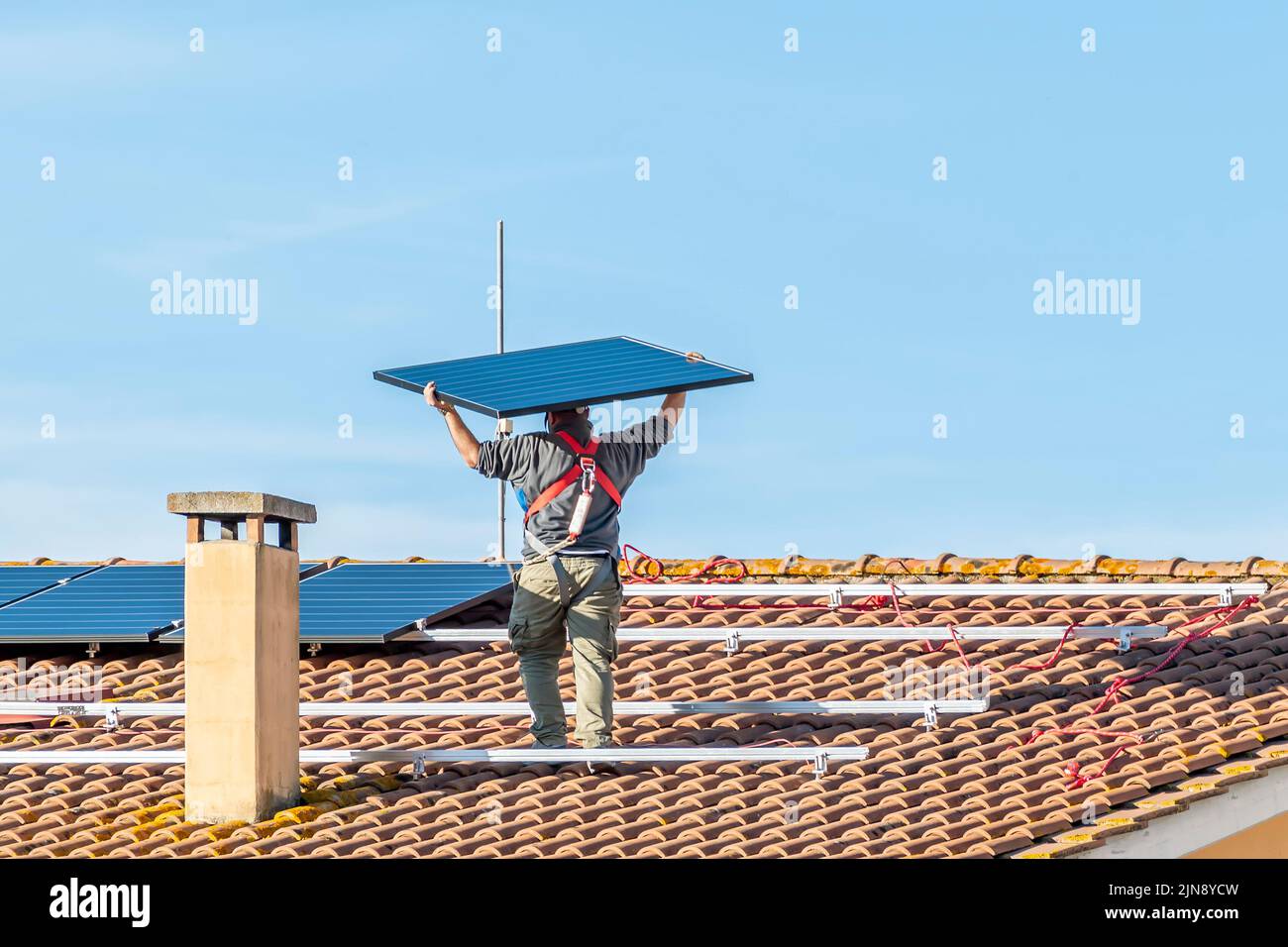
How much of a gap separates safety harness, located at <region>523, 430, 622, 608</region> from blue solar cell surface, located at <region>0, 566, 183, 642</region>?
5.31 meters

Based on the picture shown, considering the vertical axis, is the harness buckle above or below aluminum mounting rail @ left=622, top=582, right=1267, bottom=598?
above

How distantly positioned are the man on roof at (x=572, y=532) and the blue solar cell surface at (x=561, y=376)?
0.69 ft

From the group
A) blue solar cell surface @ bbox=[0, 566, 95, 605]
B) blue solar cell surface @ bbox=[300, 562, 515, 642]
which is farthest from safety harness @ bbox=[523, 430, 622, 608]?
blue solar cell surface @ bbox=[0, 566, 95, 605]

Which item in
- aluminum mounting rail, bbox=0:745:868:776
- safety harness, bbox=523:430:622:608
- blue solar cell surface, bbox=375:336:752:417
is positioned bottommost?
aluminum mounting rail, bbox=0:745:868:776

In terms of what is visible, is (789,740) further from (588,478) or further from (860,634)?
(588,478)

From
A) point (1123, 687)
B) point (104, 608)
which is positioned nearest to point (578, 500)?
point (1123, 687)

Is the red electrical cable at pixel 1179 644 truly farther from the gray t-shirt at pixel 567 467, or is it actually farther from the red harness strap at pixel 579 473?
the red harness strap at pixel 579 473

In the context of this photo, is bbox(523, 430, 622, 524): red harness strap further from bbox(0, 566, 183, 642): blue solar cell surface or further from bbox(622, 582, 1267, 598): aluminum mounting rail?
bbox(0, 566, 183, 642): blue solar cell surface

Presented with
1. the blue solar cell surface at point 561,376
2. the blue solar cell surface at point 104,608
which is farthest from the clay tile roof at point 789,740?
the blue solar cell surface at point 561,376

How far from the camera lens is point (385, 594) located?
19828 millimetres

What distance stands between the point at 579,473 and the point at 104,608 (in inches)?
258

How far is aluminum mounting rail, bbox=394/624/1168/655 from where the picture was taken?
1752 cm
